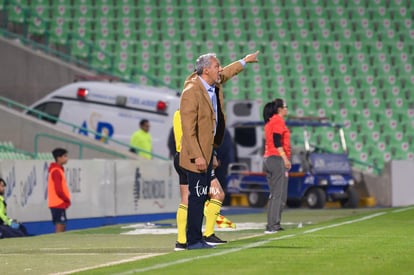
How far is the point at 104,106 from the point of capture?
1182 inches

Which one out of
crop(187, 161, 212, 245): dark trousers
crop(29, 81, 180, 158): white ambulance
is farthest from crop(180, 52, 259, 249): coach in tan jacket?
crop(29, 81, 180, 158): white ambulance

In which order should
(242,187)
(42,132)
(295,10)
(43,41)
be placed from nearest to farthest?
(42,132)
(242,187)
(43,41)
(295,10)

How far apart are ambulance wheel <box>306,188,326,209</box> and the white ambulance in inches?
140

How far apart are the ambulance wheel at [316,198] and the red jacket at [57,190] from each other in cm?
986

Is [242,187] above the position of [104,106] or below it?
below

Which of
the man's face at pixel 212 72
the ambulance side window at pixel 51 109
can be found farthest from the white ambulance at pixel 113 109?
the man's face at pixel 212 72

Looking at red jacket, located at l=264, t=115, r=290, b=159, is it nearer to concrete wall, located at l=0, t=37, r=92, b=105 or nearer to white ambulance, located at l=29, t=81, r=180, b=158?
white ambulance, located at l=29, t=81, r=180, b=158

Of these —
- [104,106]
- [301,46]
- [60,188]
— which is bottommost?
[60,188]

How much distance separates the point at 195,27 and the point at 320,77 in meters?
4.05

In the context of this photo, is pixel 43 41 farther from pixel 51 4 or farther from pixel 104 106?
pixel 104 106

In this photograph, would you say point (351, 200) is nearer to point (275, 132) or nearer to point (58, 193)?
point (58, 193)

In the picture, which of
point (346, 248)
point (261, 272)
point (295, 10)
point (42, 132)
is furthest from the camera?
point (295, 10)

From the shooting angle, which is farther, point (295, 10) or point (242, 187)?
point (295, 10)

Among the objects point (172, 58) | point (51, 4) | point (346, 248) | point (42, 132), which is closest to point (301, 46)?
point (172, 58)
